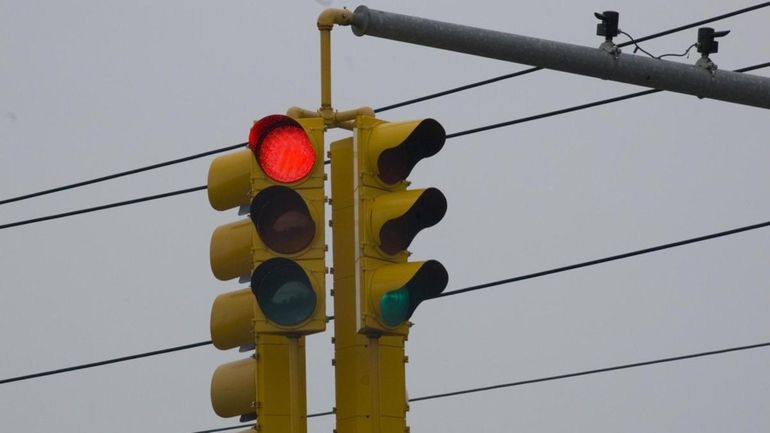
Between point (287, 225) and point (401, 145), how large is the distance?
2.83 feet

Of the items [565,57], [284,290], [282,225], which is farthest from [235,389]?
[565,57]

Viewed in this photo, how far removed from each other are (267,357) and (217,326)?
0.52m

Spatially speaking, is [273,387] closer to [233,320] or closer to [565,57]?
[233,320]

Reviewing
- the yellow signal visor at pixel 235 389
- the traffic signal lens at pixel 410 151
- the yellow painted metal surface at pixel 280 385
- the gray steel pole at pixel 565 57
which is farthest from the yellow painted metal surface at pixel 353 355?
the gray steel pole at pixel 565 57

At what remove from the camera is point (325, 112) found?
11.6m

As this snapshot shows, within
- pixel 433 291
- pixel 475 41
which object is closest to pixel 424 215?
Result: pixel 433 291

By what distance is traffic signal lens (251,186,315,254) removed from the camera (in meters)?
10.7

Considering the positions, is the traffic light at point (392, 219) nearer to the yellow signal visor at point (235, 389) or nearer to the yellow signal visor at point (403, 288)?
the yellow signal visor at point (403, 288)

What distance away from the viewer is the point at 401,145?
11070 mm

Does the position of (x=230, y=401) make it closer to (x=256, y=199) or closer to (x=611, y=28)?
(x=256, y=199)

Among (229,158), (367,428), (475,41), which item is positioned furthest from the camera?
(229,158)

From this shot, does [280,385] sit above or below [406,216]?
below

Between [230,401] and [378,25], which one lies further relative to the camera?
[230,401]

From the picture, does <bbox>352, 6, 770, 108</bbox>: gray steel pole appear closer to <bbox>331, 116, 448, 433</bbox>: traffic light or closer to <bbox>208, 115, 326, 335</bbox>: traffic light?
<bbox>331, 116, 448, 433</bbox>: traffic light
